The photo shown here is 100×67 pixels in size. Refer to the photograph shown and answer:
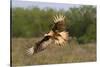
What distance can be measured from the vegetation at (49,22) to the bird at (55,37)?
50mm

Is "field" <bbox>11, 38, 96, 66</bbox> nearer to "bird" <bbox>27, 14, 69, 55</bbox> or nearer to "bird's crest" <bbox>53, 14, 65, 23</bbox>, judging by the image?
"bird" <bbox>27, 14, 69, 55</bbox>

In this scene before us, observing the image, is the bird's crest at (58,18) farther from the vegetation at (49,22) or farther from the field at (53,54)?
the field at (53,54)

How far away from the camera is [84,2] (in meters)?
2.58

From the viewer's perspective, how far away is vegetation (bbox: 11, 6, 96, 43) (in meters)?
2.29

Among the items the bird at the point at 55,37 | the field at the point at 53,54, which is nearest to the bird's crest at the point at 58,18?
the bird at the point at 55,37

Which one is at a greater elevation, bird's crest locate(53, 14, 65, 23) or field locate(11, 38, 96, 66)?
bird's crest locate(53, 14, 65, 23)

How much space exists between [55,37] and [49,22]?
0.63ft

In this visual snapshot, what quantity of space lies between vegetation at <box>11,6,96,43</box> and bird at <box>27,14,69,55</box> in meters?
0.05

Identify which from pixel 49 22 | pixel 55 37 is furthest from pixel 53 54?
pixel 49 22

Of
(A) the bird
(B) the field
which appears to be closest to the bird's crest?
(A) the bird

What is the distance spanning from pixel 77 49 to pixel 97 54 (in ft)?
1.02

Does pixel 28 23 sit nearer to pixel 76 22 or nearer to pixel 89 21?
pixel 76 22
